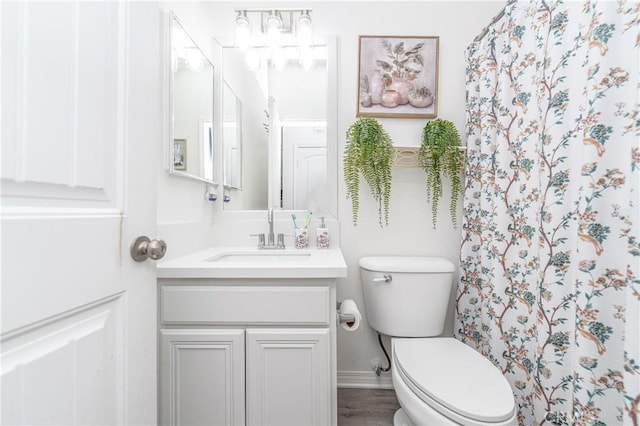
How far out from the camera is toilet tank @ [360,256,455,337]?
1.34m

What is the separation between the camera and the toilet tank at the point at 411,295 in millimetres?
1342

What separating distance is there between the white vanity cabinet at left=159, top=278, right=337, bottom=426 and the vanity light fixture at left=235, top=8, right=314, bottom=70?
1190mm

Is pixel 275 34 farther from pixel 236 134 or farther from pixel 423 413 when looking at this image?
pixel 423 413

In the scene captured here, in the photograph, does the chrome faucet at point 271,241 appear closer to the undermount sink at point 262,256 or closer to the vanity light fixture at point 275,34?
the undermount sink at point 262,256

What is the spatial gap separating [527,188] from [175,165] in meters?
1.33

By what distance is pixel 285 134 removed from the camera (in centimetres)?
156

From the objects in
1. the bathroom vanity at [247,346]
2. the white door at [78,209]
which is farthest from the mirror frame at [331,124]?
the white door at [78,209]

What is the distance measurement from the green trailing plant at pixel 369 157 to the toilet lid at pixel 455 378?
685mm

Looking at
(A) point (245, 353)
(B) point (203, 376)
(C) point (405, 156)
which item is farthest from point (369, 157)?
(B) point (203, 376)

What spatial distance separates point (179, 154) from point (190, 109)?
0.75 feet

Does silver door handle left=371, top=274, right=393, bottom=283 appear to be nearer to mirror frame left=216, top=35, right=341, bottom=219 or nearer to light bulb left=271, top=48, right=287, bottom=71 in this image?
mirror frame left=216, top=35, right=341, bottom=219

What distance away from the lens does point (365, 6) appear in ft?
5.10

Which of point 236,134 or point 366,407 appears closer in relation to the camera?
point 366,407

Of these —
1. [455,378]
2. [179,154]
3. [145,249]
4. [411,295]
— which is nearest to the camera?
[145,249]
